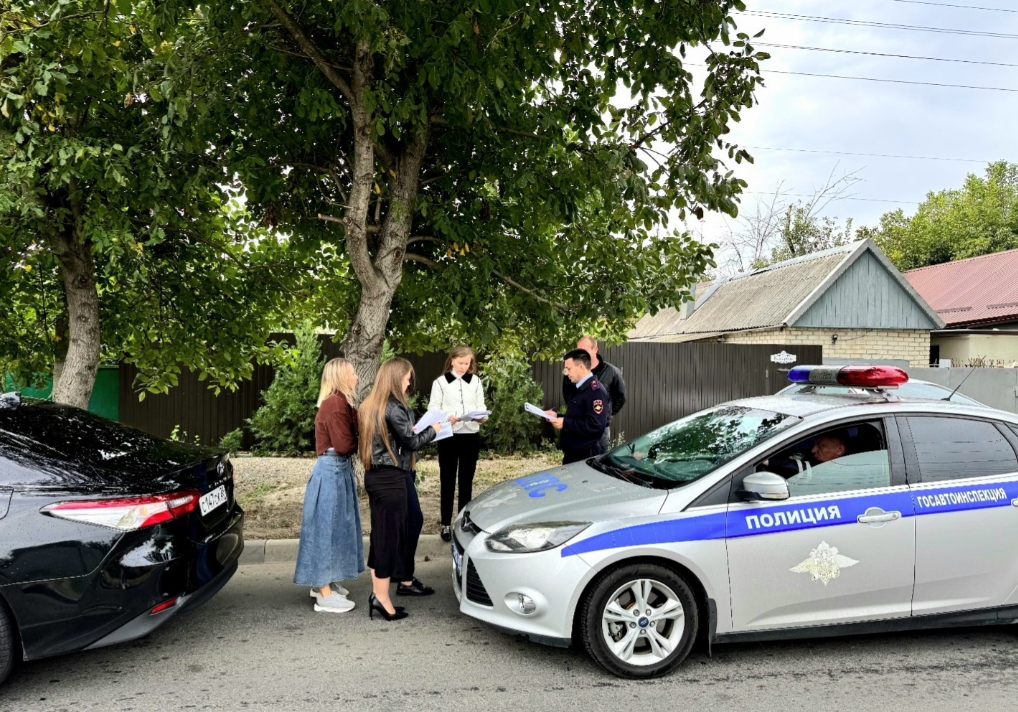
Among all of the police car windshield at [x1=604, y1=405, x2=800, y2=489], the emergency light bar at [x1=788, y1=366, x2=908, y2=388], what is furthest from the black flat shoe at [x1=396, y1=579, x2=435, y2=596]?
the emergency light bar at [x1=788, y1=366, x2=908, y2=388]

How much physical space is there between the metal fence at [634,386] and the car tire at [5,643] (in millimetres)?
7747

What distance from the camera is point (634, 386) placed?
1279cm

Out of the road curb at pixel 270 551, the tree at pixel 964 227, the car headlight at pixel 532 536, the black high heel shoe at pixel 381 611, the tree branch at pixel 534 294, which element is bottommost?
the black high heel shoe at pixel 381 611

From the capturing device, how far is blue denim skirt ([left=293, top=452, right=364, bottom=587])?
4766mm

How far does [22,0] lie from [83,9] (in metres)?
0.44

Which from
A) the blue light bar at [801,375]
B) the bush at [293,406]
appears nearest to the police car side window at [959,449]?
the blue light bar at [801,375]

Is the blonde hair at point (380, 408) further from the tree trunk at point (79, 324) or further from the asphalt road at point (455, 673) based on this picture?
the tree trunk at point (79, 324)

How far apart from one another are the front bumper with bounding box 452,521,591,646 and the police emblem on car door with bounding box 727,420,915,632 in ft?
2.81

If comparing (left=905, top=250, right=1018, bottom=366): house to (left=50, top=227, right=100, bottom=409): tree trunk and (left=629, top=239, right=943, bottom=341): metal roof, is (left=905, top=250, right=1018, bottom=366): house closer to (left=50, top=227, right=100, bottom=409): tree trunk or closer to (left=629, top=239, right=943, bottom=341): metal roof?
(left=629, top=239, right=943, bottom=341): metal roof

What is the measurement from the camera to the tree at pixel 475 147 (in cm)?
603

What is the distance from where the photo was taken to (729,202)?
251 inches

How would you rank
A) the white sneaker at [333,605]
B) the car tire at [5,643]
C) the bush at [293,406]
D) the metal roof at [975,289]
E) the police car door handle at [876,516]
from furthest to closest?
the metal roof at [975,289] → the bush at [293,406] → the white sneaker at [333,605] → the police car door handle at [876,516] → the car tire at [5,643]

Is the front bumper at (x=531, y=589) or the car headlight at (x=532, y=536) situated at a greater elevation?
the car headlight at (x=532, y=536)

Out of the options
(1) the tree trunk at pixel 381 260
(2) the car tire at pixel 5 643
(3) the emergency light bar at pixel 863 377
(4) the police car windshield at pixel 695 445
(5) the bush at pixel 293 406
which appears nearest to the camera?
(2) the car tire at pixel 5 643
